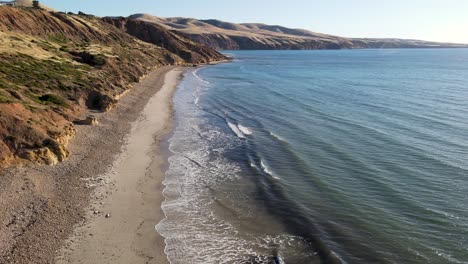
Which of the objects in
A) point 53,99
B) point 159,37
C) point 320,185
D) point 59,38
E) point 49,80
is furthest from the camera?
point 159,37

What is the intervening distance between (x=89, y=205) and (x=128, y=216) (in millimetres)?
2393

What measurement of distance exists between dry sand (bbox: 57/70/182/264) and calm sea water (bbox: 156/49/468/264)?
85 centimetres

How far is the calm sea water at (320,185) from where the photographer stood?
18.7 metres

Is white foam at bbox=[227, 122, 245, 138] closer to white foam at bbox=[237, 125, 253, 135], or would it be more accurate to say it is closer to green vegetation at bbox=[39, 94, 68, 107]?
white foam at bbox=[237, 125, 253, 135]

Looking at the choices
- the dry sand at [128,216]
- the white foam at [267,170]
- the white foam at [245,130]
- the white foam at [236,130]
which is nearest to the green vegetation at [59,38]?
the white foam at [236,130]

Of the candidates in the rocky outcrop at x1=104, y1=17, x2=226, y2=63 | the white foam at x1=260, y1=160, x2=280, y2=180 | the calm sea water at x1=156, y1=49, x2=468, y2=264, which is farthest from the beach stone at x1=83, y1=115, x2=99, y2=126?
the rocky outcrop at x1=104, y1=17, x2=226, y2=63

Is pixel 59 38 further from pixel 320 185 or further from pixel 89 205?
pixel 320 185

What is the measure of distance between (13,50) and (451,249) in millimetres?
50786

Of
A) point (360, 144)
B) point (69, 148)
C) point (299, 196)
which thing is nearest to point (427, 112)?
point (360, 144)

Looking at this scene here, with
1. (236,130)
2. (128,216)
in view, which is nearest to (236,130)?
(236,130)

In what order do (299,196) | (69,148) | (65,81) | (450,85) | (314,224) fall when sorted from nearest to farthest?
(314,224)
(299,196)
(69,148)
(65,81)
(450,85)

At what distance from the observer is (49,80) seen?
42.1 meters

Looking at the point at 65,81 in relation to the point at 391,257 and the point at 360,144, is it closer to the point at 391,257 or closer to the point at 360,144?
the point at 360,144

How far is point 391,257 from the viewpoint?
17.8 m
